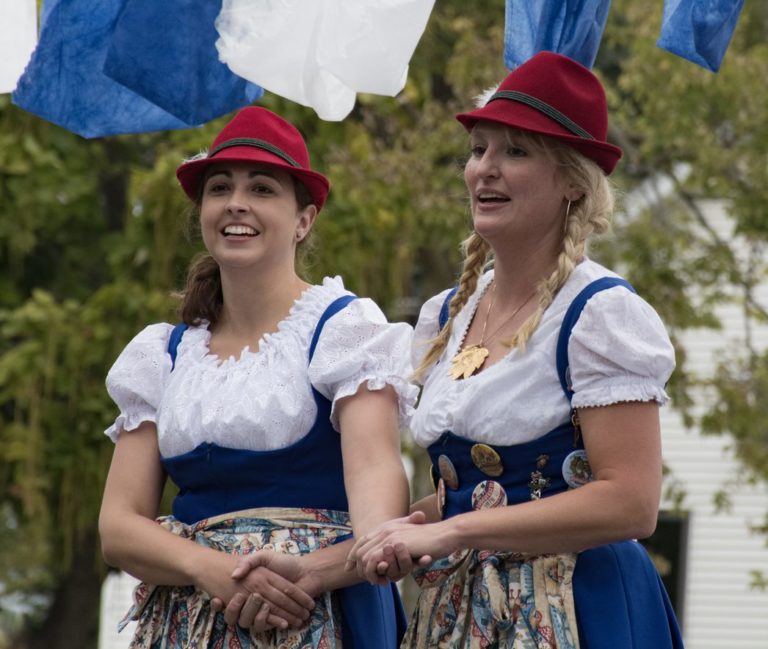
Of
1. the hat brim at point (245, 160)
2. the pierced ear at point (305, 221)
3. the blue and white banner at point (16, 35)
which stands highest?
the blue and white banner at point (16, 35)

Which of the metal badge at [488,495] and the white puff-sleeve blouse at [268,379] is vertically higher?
the white puff-sleeve blouse at [268,379]

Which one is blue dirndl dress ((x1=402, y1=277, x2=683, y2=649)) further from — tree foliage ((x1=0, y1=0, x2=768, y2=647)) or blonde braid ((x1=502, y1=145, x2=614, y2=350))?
tree foliage ((x1=0, y1=0, x2=768, y2=647))

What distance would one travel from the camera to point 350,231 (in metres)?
7.84

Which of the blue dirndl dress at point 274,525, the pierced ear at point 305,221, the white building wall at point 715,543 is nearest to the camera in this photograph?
the blue dirndl dress at point 274,525

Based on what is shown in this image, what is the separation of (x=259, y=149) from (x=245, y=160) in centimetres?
5

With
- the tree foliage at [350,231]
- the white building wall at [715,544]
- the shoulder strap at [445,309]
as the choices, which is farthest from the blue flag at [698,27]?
the white building wall at [715,544]

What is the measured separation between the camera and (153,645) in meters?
3.40

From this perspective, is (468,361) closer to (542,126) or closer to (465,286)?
(465,286)

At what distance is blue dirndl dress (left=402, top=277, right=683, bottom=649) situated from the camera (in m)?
2.95

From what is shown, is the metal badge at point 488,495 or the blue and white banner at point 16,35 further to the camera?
the blue and white banner at point 16,35

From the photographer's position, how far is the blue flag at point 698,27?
3143 mm

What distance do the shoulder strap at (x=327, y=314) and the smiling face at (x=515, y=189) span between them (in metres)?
0.46

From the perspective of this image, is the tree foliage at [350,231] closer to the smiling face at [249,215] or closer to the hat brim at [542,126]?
the smiling face at [249,215]

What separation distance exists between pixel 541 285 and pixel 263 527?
818 millimetres
